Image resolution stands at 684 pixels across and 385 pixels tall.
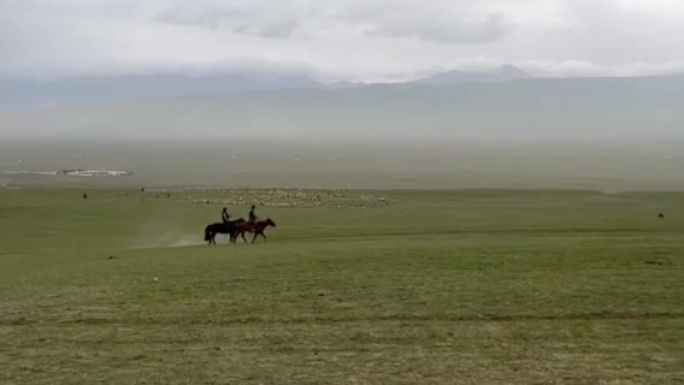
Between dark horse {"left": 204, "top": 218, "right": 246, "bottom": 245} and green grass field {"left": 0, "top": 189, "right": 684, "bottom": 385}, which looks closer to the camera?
green grass field {"left": 0, "top": 189, "right": 684, "bottom": 385}

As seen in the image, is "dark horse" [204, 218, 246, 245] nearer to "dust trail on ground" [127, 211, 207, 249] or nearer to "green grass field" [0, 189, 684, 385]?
"dust trail on ground" [127, 211, 207, 249]

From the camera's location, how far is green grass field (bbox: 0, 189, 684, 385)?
1414cm

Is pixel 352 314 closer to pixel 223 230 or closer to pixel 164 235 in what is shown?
pixel 223 230

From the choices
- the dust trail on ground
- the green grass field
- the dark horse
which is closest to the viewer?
the green grass field

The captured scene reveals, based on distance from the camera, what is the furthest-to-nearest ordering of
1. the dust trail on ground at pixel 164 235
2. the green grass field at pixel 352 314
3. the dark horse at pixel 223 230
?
the dust trail on ground at pixel 164 235
the dark horse at pixel 223 230
the green grass field at pixel 352 314

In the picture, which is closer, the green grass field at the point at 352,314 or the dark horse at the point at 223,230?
the green grass field at the point at 352,314

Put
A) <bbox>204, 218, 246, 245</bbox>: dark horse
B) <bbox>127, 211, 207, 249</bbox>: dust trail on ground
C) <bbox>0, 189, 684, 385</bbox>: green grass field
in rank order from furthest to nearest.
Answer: <bbox>127, 211, 207, 249</bbox>: dust trail on ground → <bbox>204, 218, 246, 245</bbox>: dark horse → <bbox>0, 189, 684, 385</bbox>: green grass field

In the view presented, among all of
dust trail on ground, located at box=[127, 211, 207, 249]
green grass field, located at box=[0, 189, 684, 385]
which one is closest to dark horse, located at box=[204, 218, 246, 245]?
dust trail on ground, located at box=[127, 211, 207, 249]

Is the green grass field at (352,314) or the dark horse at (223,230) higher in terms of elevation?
the dark horse at (223,230)

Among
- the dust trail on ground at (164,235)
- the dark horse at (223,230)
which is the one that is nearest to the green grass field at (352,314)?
the dark horse at (223,230)

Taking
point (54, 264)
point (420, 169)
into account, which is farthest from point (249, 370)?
point (420, 169)

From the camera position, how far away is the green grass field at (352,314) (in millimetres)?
14141

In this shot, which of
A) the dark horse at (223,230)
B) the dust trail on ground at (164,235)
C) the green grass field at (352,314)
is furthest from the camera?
the dust trail on ground at (164,235)

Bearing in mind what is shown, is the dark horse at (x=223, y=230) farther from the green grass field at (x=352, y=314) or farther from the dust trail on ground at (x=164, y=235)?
the green grass field at (x=352, y=314)
